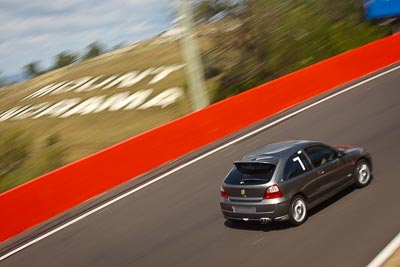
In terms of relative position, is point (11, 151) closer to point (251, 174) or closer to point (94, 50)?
point (251, 174)

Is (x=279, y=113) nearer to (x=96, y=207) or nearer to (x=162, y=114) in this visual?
(x=96, y=207)

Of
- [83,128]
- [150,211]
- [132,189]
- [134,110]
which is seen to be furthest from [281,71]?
[150,211]

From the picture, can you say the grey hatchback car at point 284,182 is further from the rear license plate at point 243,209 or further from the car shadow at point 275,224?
the car shadow at point 275,224

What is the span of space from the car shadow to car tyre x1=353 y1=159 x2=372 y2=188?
0.77 ft

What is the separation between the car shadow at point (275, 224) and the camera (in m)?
10.2

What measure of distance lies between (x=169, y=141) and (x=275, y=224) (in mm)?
7536

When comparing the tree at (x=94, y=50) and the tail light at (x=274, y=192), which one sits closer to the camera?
the tail light at (x=274, y=192)

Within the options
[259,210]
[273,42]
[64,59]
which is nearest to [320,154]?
[259,210]

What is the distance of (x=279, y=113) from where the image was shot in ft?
67.4

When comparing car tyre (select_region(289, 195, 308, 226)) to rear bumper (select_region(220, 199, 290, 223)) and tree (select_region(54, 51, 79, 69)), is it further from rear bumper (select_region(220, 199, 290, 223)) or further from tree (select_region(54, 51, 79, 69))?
tree (select_region(54, 51, 79, 69))

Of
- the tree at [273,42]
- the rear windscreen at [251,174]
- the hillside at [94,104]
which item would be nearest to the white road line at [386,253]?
the rear windscreen at [251,174]

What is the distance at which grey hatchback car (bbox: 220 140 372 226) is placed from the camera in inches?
387

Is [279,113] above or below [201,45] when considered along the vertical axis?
below

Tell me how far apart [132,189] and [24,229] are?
3062 mm
